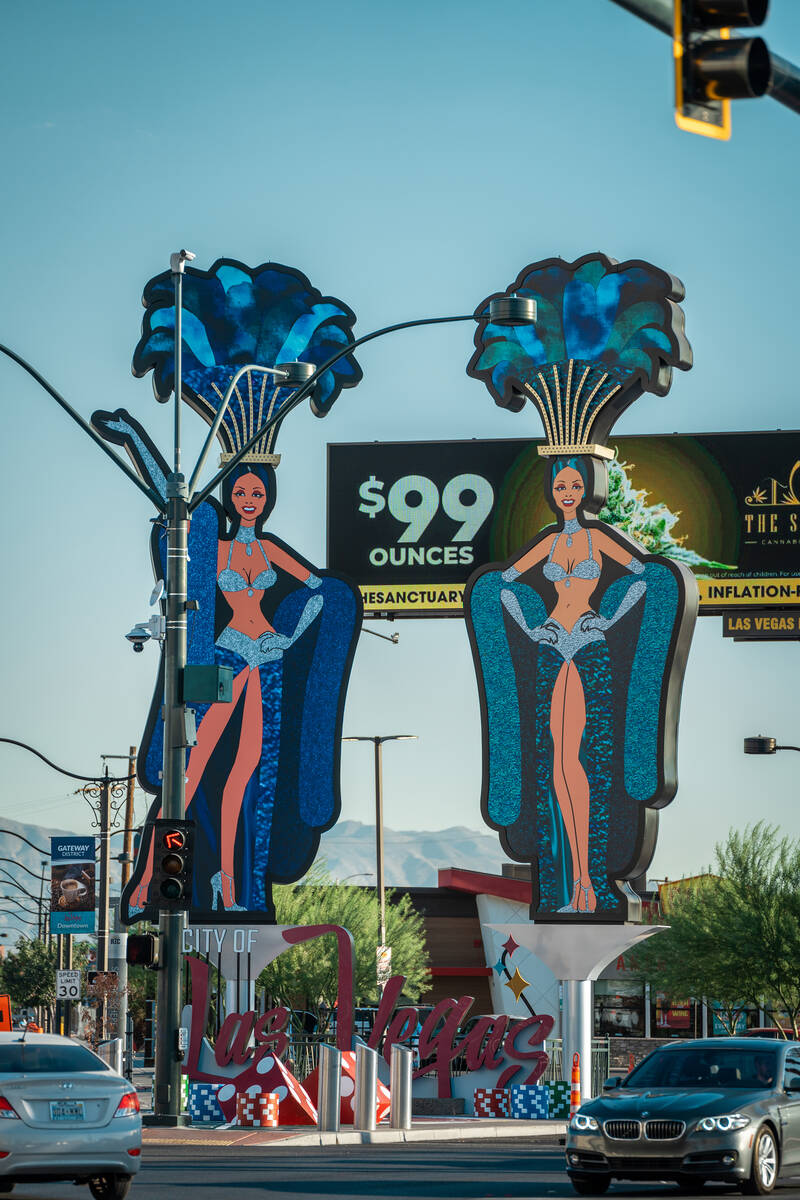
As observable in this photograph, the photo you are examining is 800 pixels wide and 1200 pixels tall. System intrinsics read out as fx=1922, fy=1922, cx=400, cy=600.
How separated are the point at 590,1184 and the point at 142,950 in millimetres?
7533

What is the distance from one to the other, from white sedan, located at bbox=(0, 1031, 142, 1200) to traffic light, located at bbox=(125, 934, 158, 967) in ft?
20.4

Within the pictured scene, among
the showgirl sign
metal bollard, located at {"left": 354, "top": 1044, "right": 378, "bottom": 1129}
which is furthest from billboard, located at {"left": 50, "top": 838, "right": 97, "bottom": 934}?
metal bollard, located at {"left": 354, "top": 1044, "right": 378, "bottom": 1129}

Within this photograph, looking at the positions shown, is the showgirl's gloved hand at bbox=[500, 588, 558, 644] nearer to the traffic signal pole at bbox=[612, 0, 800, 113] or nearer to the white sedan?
the white sedan

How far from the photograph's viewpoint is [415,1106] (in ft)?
105

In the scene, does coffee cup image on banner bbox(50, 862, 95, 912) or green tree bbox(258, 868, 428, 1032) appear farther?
green tree bbox(258, 868, 428, 1032)

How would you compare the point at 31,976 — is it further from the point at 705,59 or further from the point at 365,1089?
the point at 705,59

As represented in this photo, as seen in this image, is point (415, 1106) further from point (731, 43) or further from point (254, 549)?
point (731, 43)

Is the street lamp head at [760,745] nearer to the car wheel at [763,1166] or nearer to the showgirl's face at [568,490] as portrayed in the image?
the showgirl's face at [568,490]

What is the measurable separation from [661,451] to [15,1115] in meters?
32.4

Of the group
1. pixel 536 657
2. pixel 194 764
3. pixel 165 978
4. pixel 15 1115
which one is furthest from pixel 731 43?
pixel 194 764

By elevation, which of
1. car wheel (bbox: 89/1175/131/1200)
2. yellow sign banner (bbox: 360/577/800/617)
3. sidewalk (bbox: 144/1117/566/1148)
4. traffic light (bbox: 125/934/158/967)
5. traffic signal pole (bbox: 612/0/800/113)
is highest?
yellow sign banner (bbox: 360/577/800/617)

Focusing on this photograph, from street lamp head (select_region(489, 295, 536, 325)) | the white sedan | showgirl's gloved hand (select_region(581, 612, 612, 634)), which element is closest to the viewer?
the white sedan

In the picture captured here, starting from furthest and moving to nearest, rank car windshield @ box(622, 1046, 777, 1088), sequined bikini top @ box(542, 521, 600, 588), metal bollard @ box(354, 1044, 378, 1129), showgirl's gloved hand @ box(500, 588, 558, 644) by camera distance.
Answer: showgirl's gloved hand @ box(500, 588, 558, 644)
sequined bikini top @ box(542, 521, 600, 588)
metal bollard @ box(354, 1044, 378, 1129)
car windshield @ box(622, 1046, 777, 1088)

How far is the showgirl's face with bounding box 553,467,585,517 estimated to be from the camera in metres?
32.2
